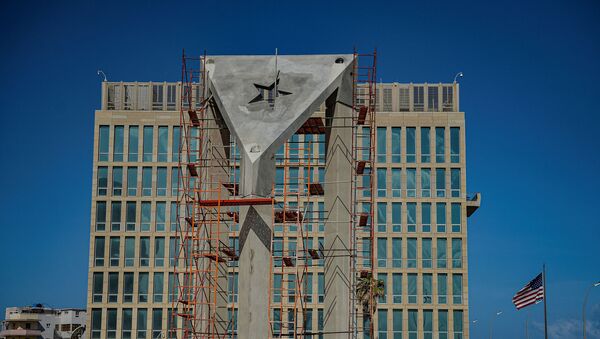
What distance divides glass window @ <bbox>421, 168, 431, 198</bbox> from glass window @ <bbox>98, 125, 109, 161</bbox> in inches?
1172

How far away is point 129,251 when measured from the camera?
9069cm

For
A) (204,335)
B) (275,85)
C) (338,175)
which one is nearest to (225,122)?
(275,85)

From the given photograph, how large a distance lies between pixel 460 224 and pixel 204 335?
52.5m

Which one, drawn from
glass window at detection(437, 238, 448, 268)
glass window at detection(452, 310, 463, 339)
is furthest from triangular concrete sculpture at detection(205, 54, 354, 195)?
glass window at detection(452, 310, 463, 339)

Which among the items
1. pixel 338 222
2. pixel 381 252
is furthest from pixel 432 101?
pixel 338 222

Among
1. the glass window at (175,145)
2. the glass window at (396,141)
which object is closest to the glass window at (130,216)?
the glass window at (175,145)

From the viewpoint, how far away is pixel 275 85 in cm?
4059

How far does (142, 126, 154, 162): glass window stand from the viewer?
9188 cm

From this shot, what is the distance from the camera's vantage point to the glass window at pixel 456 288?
8981cm

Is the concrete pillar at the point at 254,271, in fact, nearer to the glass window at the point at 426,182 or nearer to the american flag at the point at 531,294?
the american flag at the point at 531,294

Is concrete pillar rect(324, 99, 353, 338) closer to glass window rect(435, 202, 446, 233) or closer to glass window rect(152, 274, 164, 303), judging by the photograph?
glass window rect(435, 202, 446, 233)

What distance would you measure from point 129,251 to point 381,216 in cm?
2361

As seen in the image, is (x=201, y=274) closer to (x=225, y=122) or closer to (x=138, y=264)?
(x=225, y=122)

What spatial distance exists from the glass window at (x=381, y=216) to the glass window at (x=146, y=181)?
2142 cm
